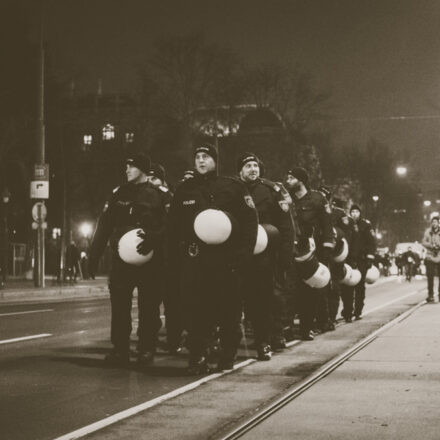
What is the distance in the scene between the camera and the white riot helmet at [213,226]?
8.35 metres

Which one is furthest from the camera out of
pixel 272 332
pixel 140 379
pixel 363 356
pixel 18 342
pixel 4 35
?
pixel 4 35

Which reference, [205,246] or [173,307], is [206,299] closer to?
[205,246]

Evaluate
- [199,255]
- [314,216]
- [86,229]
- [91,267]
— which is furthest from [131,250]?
[86,229]

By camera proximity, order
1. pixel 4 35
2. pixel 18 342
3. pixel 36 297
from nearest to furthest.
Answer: pixel 18 342
pixel 36 297
pixel 4 35

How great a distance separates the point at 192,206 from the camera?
8695 mm

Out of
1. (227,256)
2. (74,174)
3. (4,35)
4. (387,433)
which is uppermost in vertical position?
(4,35)

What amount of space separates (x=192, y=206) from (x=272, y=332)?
8.25 ft

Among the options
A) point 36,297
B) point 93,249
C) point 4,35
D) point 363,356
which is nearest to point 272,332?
point 363,356

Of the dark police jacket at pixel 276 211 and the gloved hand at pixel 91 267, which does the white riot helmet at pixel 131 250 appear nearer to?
the gloved hand at pixel 91 267

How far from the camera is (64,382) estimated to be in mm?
8211

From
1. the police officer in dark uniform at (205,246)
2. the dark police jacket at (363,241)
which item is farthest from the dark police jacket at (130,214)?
the dark police jacket at (363,241)

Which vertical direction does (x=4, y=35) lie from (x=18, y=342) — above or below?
above

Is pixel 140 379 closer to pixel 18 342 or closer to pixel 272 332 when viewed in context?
pixel 272 332

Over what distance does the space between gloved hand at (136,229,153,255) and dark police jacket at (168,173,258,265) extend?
1.24 feet
